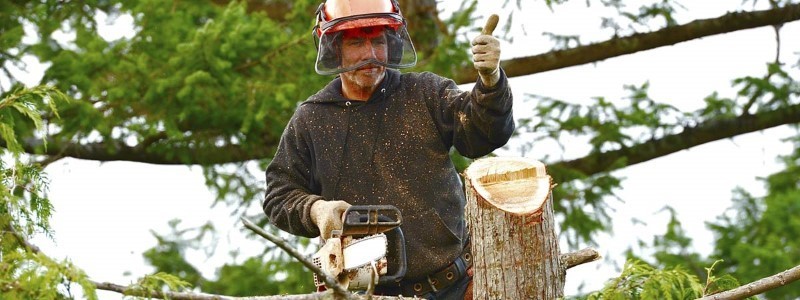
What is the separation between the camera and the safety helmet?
500cm

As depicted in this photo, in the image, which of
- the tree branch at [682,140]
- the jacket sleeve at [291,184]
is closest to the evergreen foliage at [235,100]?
the tree branch at [682,140]

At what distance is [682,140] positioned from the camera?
32.4 ft

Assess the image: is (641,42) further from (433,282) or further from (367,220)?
(367,220)

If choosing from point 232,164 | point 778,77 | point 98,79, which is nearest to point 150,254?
point 232,164

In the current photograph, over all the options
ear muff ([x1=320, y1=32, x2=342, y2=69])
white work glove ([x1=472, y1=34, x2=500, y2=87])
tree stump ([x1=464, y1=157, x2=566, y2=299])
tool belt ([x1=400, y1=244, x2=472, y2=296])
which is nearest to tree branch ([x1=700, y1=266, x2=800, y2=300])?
tree stump ([x1=464, y1=157, x2=566, y2=299])

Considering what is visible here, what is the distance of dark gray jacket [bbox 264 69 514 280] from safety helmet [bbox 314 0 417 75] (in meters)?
0.10

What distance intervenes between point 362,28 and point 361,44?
56 mm

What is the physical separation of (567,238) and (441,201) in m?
5.24

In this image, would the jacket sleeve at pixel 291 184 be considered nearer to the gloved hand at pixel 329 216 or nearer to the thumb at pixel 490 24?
the gloved hand at pixel 329 216

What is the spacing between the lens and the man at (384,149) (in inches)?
196

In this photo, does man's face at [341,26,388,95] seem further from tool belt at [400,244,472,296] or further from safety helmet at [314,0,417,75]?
tool belt at [400,244,472,296]

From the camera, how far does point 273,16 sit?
10750 millimetres

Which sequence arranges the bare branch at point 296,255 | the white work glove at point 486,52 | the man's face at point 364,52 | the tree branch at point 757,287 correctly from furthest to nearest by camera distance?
the man's face at point 364,52, the white work glove at point 486,52, the tree branch at point 757,287, the bare branch at point 296,255

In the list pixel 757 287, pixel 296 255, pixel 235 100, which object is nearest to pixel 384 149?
pixel 757 287
